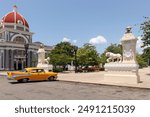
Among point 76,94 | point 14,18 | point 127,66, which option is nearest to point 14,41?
point 14,18

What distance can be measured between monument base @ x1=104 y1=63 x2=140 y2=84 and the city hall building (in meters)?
48.7

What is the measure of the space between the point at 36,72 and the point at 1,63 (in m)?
47.3

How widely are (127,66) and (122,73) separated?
750 mm

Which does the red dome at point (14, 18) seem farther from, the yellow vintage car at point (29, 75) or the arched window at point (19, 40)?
the yellow vintage car at point (29, 75)

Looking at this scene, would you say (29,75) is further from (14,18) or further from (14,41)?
(14,18)

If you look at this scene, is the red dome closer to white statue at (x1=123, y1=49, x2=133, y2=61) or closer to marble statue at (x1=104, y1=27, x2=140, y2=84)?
marble statue at (x1=104, y1=27, x2=140, y2=84)

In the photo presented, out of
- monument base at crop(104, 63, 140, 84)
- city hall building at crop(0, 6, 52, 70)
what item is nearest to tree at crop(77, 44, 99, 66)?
city hall building at crop(0, 6, 52, 70)

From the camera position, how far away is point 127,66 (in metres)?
17.2

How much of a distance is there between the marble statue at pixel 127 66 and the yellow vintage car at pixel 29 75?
6.30 meters

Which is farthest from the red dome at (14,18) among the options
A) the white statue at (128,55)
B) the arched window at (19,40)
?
the white statue at (128,55)

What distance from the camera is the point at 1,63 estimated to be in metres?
64.2

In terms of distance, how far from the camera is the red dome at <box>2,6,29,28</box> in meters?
66.9

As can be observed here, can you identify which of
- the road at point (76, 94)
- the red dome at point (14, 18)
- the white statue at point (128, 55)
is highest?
the red dome at point (14, 18)

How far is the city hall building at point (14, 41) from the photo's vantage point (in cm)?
6400
